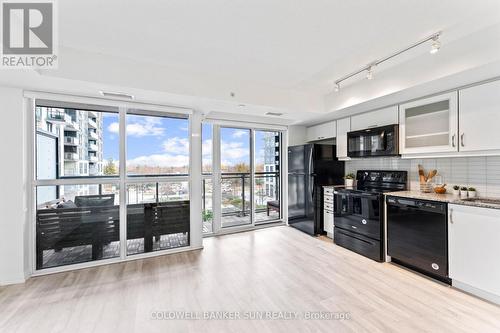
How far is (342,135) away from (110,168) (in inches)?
159

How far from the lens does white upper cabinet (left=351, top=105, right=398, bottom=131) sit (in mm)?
3243

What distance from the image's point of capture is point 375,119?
11.5 ft

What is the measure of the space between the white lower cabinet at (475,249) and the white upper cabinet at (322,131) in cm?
237

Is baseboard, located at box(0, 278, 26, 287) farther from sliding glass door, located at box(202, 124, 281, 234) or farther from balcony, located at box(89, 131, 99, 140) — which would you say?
sliding glass door, located at box(202, 124, 281, 234)

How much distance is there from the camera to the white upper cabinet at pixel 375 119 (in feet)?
10.6

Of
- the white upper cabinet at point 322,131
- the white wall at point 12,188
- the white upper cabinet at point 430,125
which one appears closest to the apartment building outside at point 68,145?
the white wall at point 12,188

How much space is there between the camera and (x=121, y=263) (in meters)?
3.15

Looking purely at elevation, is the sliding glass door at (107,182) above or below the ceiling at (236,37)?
below

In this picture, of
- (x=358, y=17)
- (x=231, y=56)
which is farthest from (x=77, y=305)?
Answer: (x=358, y=17)

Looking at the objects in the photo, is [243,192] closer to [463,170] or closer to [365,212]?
[365,212]

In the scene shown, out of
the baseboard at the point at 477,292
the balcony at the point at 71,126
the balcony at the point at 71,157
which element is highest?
the balcony at the point at 71,126

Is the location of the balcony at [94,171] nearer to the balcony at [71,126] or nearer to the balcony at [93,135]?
the balcony at [93,135]

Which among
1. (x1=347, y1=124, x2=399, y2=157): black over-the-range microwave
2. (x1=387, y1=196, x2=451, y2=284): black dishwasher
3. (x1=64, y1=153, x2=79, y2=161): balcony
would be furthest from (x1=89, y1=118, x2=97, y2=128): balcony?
(x1=387, y1=196, x2=451, y2=284): black dishwasher

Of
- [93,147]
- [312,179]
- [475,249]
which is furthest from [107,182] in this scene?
[475,249]
